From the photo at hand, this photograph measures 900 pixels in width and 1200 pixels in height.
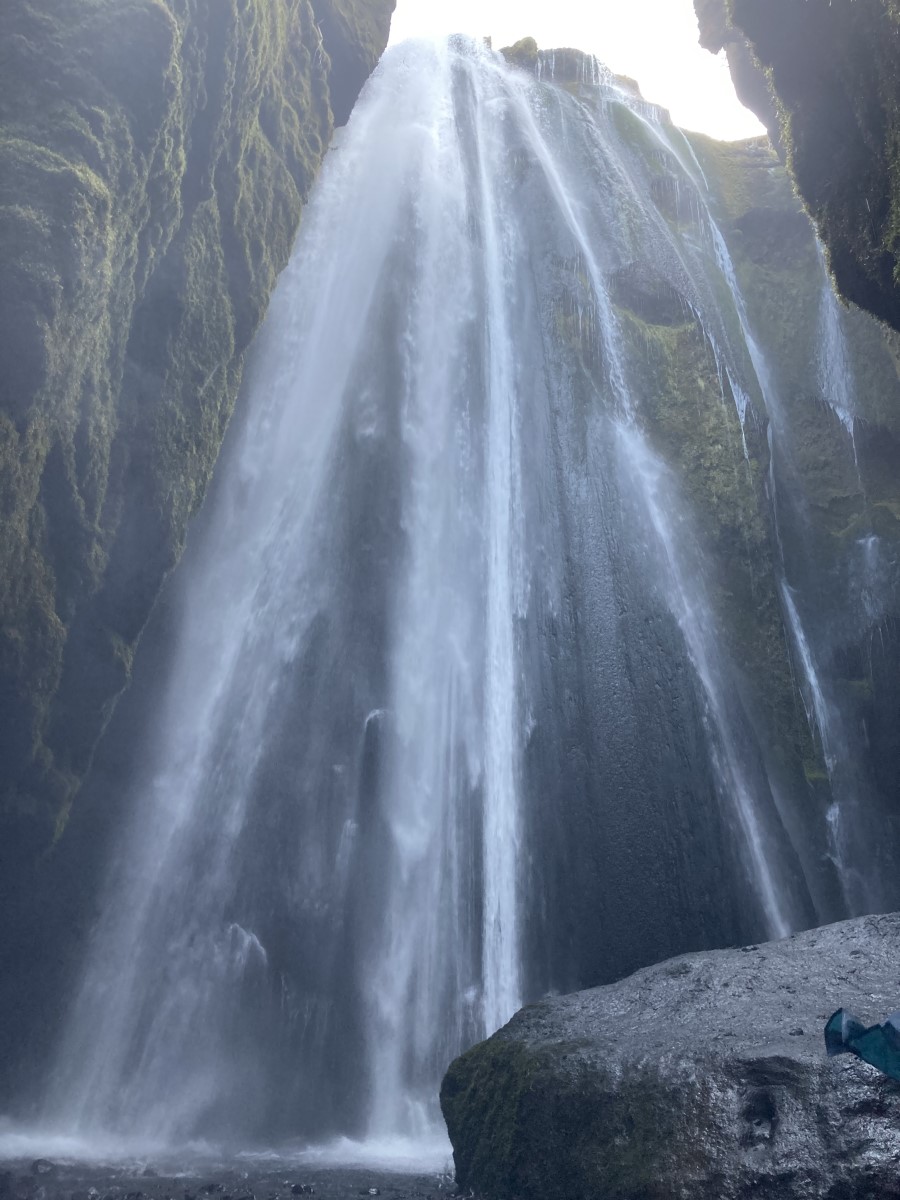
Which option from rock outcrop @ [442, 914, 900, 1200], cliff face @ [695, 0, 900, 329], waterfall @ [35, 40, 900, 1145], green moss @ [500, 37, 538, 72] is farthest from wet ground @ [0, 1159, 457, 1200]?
green moss @ [500, 37, 538, 72]

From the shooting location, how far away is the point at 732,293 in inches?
816

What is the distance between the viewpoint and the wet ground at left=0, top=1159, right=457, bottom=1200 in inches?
319

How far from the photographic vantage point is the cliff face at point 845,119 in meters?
8.12

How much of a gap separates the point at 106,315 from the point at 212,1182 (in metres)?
8.95

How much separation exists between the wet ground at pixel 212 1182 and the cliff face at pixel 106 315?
378cm

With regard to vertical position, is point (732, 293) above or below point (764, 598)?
above

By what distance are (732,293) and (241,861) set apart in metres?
16.3

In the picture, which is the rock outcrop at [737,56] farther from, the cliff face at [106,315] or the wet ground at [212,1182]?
the wet ground at [212,1182]

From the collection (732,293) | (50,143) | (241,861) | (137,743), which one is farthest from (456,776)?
(732,293)

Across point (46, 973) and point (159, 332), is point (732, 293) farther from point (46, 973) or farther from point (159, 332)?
point (46, 973)

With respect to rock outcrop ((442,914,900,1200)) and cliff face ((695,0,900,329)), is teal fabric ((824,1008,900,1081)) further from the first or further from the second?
cliff face ((695,0,900,329))

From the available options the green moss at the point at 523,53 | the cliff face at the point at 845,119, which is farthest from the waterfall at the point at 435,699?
the green moss at the point at 523,53

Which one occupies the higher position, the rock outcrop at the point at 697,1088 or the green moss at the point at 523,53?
the green moss at the point at 523,53

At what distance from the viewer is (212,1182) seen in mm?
8680
